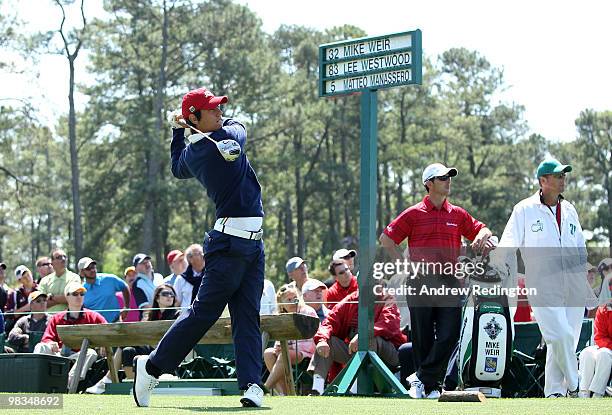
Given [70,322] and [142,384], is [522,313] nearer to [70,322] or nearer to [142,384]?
[70,322]

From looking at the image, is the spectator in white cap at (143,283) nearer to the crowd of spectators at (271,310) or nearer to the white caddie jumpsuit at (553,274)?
the crowd of spectators at (271,310)

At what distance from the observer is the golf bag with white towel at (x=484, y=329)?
9828 millimetres

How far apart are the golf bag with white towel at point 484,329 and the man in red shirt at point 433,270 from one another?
0.18 metres

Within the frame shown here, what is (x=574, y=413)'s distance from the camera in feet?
20.6

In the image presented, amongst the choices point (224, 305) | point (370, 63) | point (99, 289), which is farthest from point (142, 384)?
point (99, 289)

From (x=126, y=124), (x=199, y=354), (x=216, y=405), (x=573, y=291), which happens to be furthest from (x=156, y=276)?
(x=126, y=124)

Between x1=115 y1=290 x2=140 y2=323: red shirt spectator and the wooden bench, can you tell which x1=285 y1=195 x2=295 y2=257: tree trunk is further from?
the wooden bench

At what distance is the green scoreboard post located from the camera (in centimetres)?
1009

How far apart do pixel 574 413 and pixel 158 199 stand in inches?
1753

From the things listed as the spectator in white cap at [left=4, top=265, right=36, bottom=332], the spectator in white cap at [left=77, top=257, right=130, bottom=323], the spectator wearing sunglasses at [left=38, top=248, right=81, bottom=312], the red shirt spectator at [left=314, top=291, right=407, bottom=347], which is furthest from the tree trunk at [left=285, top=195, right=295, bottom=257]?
the red shirt spectator at [left=314, top=291, right=407, bottom=347]

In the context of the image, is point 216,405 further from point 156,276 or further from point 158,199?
point 158,199

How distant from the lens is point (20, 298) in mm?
16203

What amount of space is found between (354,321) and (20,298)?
6621 millimetres

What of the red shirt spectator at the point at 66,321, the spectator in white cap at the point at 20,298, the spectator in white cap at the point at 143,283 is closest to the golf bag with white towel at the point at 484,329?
the red shirt spectator at the point at 66,321
